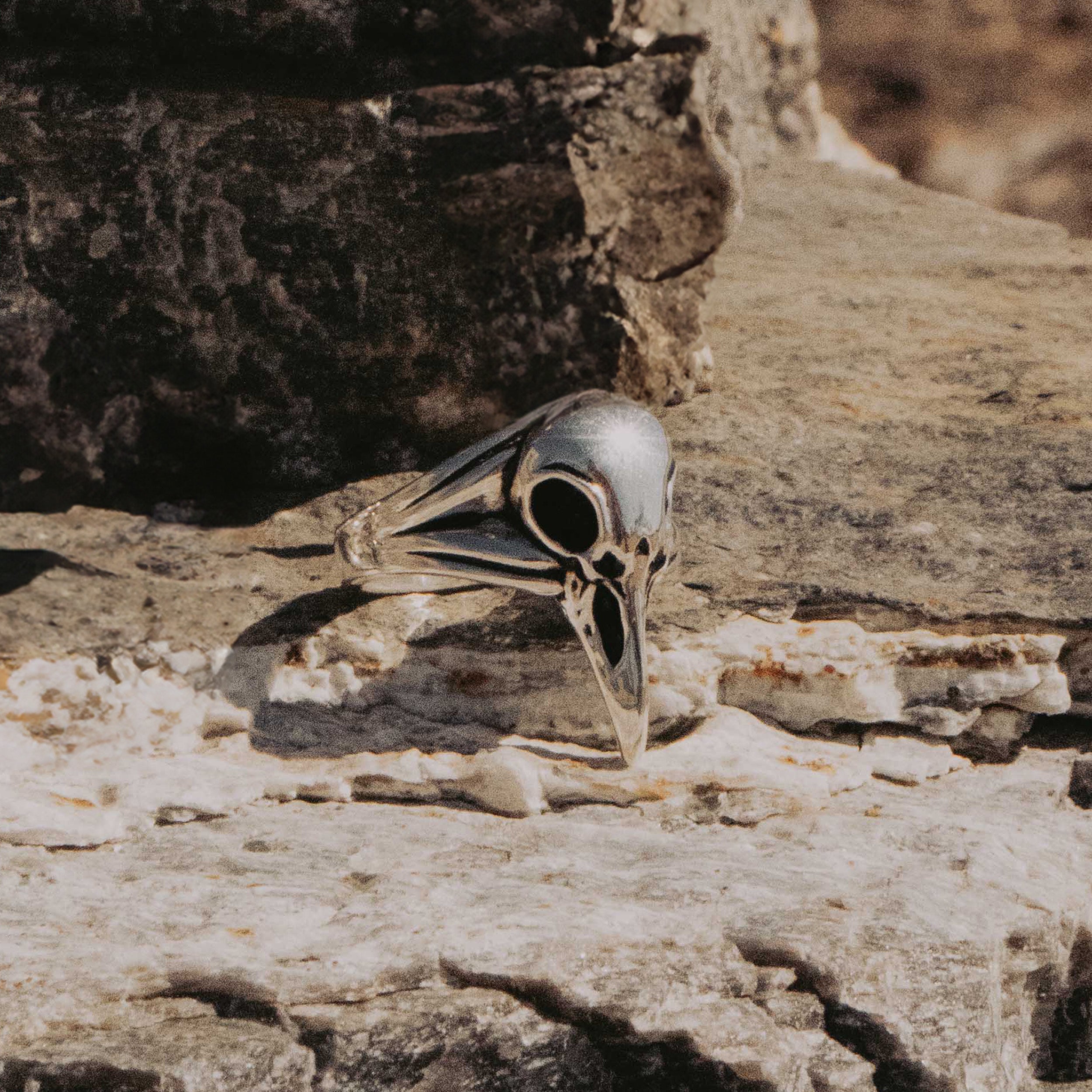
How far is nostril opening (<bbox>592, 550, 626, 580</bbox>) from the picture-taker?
3.33 feet

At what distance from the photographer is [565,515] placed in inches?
40.8

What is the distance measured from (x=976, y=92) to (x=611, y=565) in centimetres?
243

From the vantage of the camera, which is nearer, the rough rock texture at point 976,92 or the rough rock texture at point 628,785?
the rough rock texture at point 628,785

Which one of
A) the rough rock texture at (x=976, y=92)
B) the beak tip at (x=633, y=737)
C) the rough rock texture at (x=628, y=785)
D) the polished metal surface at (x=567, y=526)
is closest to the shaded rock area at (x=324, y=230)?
the rough rock texture at (x=628, y=785)

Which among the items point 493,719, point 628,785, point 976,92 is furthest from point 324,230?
point 976,92

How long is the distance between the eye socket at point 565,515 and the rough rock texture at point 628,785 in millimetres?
114

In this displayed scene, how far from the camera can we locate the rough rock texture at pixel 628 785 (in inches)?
30.1

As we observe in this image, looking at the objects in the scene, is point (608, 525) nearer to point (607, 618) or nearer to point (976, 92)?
point (607, 618)

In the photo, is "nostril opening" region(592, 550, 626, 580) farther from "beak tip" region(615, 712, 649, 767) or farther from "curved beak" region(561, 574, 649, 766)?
"beak tip" region(615, 712, 649, 767)

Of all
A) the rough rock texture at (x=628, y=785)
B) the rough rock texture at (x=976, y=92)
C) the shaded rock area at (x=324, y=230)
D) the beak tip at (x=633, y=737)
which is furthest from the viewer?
the rough rock texture at (x=976, y=92)

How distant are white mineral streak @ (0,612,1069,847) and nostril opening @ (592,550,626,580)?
10 centimetres

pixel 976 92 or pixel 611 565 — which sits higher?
pixel 976 92

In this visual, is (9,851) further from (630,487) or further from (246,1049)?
(630,487)

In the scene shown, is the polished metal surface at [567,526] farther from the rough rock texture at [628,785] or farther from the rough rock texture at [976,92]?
the rough rock texture at [976,92]
